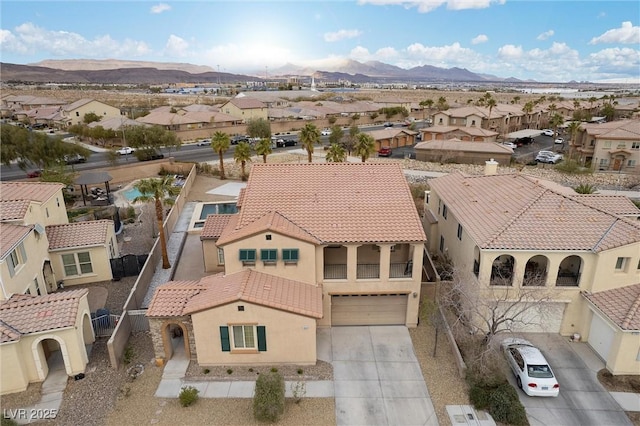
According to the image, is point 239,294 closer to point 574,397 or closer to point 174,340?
point 174,340

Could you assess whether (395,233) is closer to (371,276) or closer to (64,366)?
(371,276)

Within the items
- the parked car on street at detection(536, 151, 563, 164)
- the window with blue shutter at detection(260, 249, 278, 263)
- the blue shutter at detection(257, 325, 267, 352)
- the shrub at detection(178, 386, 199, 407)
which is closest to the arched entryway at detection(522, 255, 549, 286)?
the window with blue shutter at detection(260, 249, 278, 263)

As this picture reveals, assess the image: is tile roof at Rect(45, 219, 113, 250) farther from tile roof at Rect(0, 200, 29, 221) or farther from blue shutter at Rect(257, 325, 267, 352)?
blue shutter at Rect(257, 325, 267, 352)

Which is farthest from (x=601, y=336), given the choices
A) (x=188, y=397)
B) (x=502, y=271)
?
(x=188, y=397)

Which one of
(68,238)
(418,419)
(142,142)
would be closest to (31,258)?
(68,238)

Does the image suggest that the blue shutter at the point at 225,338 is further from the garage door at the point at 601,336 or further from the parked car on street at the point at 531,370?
the garage door at the point at 601,336

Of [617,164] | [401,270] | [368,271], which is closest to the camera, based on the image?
[368,271]
